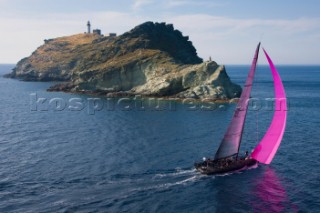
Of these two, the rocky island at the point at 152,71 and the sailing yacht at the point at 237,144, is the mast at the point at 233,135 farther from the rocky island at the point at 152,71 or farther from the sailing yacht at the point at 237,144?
the rocky island at the point at 152,71

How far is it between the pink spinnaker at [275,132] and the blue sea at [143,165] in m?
2.09

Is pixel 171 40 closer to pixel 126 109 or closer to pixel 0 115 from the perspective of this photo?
pixel 126 109

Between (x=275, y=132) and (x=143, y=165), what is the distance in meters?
18.6

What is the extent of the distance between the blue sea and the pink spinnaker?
2.09 m

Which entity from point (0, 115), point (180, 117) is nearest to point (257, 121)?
point (180, 117)

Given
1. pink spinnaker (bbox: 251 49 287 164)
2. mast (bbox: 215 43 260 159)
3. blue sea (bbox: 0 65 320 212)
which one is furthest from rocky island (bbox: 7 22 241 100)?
mast (bbox: 215 43 260 159)

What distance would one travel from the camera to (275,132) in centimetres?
4694

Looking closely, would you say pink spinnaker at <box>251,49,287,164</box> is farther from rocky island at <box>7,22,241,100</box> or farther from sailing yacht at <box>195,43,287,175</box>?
rocky island at <box>7,22,241,100</box>

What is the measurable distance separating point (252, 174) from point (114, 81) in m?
91.9

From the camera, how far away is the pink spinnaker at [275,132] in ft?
145

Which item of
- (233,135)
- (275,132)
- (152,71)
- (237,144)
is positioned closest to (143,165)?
(233,135)

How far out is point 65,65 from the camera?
193 m

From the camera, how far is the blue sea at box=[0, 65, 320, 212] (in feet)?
125

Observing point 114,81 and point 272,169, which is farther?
point 114,81
